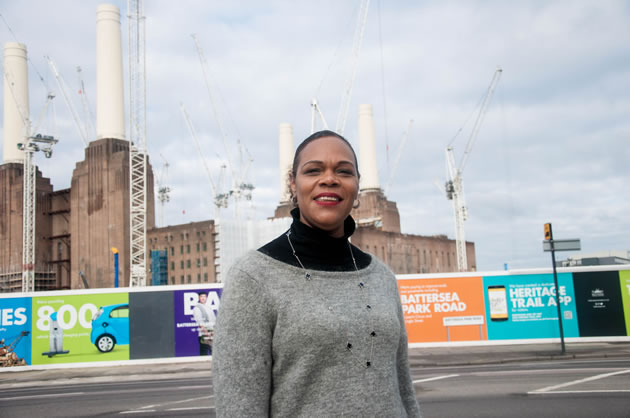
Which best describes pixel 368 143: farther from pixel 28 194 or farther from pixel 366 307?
pixel 366 307

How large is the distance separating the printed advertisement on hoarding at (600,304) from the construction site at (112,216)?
1962 inches

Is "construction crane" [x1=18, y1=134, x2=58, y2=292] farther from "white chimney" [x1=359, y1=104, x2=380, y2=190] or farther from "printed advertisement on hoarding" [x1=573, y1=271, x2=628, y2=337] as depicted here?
"printed advertisement on hoarding" [x1=573, y1=271, x2=628, y2=337]

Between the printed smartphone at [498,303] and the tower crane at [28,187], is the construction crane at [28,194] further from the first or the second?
the printed smartphone at [498,303]

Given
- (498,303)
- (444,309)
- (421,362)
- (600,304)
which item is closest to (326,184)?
(421,362)

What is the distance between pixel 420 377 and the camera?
13.2 metres

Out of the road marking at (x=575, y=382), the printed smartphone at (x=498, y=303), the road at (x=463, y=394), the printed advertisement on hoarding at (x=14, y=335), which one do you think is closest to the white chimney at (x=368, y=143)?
the printed smartphone at (x=498, y=303)

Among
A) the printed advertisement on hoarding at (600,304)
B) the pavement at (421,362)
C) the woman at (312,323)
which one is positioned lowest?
the pavement at (421,362)

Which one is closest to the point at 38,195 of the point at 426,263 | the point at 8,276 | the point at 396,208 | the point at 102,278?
the point at 8,276

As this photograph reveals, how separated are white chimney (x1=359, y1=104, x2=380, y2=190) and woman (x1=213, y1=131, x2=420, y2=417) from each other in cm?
9875

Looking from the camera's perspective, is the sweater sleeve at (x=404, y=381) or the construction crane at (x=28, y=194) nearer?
the sweater sleeve at (x=404, y=381)

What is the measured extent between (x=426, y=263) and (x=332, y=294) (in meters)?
109

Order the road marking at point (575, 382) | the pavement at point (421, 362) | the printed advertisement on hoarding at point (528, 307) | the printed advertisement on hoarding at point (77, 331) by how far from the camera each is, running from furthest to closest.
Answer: the printed advertisement on hoarding at point (528, 307)
the printed advertisement on hoarding at point (77, 331)
the pavement at point (421, 362)
the road marking at point (575, 382)

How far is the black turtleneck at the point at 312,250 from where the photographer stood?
2033 mm

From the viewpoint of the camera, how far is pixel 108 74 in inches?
2788
